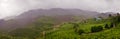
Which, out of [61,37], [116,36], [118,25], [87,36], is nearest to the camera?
[116,36]

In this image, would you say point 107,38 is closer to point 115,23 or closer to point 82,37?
point 82,37

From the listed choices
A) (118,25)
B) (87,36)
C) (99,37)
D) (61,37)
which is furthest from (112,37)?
(61,37)

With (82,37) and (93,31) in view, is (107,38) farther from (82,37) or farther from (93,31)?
(93,31)

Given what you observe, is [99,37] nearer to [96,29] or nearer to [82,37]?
[82,37]

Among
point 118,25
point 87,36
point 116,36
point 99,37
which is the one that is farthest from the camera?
point 118,25

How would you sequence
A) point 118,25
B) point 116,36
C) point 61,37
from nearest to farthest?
point 116,36, point 118,25, point 61,37

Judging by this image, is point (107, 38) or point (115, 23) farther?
point (115, 23)

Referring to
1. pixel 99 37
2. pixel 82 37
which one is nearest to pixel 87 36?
pixel 82 37

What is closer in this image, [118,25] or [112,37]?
[112,37]

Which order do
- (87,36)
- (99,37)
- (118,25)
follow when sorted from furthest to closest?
1. (118,25)
2. (87,36)
3. (99,37)
